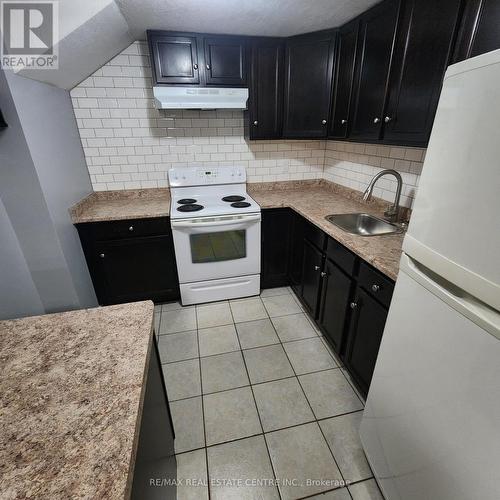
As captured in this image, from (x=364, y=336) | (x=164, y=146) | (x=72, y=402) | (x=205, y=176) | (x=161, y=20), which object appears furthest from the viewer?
(x=205, y=176)

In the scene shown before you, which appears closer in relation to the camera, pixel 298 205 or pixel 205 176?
pixel 298 205

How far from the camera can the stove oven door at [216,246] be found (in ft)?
7.28

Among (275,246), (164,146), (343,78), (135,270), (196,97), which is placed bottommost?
(135,270)

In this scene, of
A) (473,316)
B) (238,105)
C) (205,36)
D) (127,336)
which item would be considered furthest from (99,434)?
(205,36)

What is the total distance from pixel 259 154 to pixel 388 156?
47.8 inches

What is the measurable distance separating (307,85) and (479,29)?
4.27ft

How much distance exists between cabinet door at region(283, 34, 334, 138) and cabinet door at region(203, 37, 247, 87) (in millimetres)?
376

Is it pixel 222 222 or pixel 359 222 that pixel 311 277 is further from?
pixel 222 222

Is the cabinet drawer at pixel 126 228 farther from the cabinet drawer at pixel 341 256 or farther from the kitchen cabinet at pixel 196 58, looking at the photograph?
the cabinet drawer at pixel 341 256

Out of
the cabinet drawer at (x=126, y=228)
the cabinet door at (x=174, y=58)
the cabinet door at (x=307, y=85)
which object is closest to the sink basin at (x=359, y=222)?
the cabinet door at (x=307, y=85)

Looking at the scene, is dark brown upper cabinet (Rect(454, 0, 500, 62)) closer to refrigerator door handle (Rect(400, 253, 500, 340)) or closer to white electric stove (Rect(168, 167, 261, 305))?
refrigerator door handle (Rect(400, 253, 500, 340))

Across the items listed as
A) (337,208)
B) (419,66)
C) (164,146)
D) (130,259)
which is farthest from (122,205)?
(419,66)

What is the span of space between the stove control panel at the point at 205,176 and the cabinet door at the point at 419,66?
1.49 m

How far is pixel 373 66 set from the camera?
164 cm
